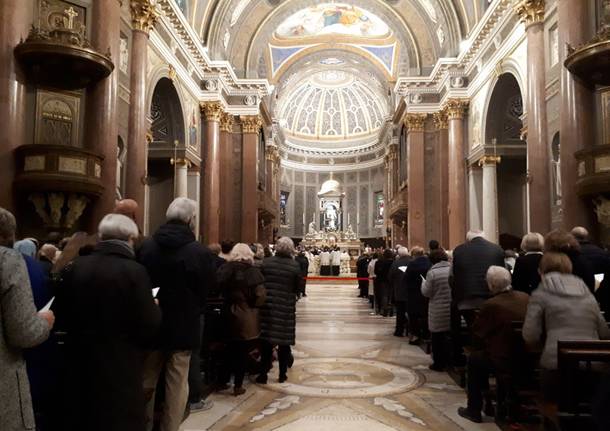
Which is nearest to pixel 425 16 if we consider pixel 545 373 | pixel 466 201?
pixel 466 201

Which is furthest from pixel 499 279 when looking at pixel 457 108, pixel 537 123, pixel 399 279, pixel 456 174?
pixel 457 108

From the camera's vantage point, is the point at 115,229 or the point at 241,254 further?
the point at 241,254

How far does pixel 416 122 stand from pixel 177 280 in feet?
61.7

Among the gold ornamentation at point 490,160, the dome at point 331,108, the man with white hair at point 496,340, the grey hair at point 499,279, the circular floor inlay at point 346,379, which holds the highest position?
the dome at point 331,108

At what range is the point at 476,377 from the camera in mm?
4812

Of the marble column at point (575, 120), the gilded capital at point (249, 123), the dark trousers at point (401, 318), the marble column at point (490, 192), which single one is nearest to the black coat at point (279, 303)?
the dark trousers at point (401, 318)

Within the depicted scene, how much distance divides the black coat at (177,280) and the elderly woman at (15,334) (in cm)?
137

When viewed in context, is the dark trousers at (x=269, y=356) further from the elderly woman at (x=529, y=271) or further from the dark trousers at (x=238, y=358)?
the elderly woman at (x=529, y=271)

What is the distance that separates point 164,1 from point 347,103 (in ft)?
86.9

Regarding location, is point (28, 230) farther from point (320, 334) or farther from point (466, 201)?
Result: point (466, 201)

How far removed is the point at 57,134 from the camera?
922cm

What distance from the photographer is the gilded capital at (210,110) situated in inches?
750

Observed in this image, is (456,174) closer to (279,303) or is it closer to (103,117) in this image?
(103,117)

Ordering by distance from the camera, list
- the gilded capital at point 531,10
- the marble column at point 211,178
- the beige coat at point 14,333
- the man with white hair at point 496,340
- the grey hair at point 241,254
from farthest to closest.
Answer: the marble column at point 211,178 → the gilded capital at point 531,10 → the grey hair at point 241,254 → the man with white hair at point 496,340 → the beige coat at point 14,333
